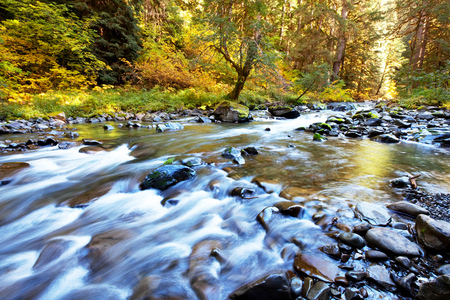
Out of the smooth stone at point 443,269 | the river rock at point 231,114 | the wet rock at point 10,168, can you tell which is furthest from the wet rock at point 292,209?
the river rock at point 231,114

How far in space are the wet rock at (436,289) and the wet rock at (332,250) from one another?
53 cm

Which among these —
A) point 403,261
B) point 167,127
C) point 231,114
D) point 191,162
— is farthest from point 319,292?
point 231,114

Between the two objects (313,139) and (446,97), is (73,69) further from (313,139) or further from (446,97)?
(446,97)

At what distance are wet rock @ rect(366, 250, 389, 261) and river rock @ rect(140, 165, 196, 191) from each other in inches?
104

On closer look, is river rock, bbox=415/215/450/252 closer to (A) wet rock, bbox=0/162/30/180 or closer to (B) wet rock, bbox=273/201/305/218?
(B) wet rock, bbox=273/201/305/218

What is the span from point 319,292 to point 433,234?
1152mm

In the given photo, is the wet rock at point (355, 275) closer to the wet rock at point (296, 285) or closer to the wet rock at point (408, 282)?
the wet rock at point (408, 282)

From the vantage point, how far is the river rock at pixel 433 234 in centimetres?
170

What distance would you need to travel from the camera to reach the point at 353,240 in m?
1.90

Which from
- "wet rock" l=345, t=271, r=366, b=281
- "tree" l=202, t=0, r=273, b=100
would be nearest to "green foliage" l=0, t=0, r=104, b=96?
"tree" l=202, t=0, r=273, b=100

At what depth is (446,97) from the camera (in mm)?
10695

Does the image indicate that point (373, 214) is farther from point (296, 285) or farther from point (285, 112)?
point (285, 112)

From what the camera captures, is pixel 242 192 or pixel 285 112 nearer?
pixel 242 192

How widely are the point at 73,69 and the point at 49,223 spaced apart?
48.0 ft
